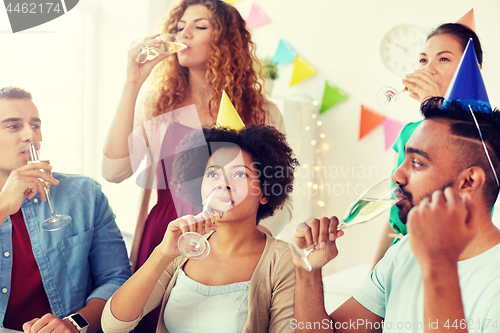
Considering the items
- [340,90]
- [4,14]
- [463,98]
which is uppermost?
[4,14]

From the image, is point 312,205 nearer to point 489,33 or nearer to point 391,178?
point 489,33

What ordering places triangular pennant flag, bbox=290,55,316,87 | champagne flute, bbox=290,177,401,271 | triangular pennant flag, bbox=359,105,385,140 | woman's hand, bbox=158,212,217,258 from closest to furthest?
champagne flute, bbox=290,177,401,271, woman's hand, bbox=158,212,217,258, triangular pennant flag, bbox=359,105,385,140, triangular pennant flag, bbox=290,55,316,87

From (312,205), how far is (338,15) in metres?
0.89

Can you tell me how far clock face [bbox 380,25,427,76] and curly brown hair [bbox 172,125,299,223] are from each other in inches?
42.3

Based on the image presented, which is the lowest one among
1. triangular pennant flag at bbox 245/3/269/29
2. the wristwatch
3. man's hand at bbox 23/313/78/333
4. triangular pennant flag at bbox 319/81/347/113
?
the wristwatch

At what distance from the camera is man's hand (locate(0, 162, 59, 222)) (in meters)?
0.90

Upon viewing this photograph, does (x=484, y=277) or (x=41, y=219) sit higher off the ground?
(x=41, y=219)

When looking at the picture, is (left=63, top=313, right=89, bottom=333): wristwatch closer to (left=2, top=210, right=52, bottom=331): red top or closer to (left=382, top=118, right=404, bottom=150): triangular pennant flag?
(left=2, top=210, right=52, bottom=331): red top

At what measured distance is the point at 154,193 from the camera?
1152 millimetres

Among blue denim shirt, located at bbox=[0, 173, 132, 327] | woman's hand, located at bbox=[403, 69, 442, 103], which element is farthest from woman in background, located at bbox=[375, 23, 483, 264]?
blue denim shirt, located at bbox=[0, 173, 132, 327]

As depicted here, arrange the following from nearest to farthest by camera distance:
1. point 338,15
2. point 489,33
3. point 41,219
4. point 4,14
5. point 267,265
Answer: point 267,265 → point 41,219 → point 489,33 → point 4,14 → point 338,15

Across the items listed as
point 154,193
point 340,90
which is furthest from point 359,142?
point 154,193

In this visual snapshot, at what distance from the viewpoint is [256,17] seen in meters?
2.06

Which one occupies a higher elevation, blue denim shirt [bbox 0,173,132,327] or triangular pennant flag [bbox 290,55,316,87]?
triangular pennant flag [bbox 290,55,316,87]
